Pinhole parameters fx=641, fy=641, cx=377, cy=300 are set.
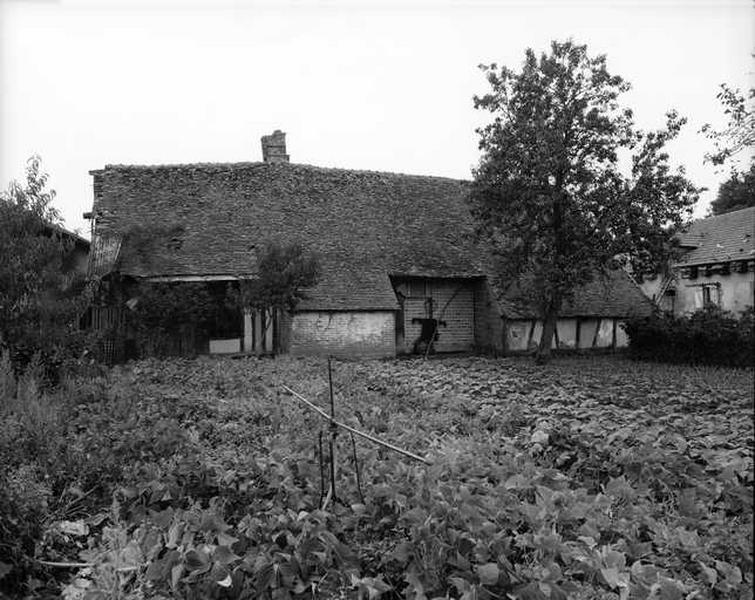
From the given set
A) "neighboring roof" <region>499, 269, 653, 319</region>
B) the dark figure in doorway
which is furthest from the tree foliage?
"neighboring roof" <region>499, 269, 653, 319</region>

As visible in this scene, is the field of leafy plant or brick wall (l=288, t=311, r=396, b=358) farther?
brick wall (l=288, t=311, r=396, b=358)

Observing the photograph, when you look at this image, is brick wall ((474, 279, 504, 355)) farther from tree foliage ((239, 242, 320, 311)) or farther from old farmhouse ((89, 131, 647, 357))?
tree foliage ((239, 242, 320, 311))

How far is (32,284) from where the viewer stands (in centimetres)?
1180

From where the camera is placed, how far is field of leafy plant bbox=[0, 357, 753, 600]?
3.71m

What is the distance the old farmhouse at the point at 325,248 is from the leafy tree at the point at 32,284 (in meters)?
7.92

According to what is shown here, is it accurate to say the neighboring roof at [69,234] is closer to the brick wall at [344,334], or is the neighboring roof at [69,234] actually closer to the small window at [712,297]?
the brick wall at [344,334]

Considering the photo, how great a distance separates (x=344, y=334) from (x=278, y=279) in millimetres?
3587

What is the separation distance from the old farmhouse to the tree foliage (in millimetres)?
1290

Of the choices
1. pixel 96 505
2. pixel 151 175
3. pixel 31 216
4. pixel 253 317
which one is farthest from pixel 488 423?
pixel 151 175

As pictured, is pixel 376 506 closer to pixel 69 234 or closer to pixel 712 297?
pixel 712 297

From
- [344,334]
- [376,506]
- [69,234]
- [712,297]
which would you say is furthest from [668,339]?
[69,234]

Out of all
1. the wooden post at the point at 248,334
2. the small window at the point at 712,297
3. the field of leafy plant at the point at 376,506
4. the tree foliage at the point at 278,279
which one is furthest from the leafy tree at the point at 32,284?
the small window at the point at 712,297

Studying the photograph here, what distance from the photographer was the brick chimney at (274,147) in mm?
28031

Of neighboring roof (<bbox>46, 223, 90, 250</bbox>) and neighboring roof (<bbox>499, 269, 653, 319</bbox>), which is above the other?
neighboring roof (<bbox>46, 223, 90, 250</bbox>)
